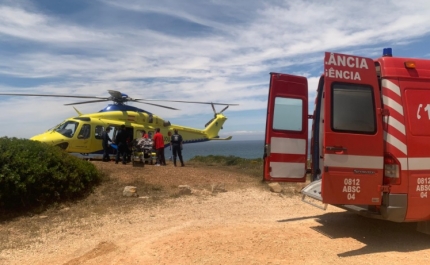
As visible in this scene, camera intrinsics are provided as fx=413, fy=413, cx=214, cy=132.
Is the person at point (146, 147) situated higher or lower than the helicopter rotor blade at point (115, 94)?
lower

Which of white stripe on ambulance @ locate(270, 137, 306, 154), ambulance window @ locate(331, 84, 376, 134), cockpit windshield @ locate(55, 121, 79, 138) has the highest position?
ambulance window @ locate(331, 84, 376, 134)

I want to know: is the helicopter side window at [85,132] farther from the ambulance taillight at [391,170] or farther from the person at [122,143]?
the ambulance taillight at [391,170]

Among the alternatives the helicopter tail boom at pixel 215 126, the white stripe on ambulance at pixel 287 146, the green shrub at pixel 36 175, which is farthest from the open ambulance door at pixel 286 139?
the helicopter tail boom at pixel 215 126

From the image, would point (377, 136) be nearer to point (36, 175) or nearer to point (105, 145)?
point (36, 175)

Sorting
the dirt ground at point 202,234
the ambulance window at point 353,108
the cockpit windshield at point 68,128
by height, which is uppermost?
the ambulance window at point 353,108

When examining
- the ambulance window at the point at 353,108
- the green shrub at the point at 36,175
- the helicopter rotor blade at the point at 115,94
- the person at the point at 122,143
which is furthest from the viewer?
the helicopter rotor blade at the point at 115,94

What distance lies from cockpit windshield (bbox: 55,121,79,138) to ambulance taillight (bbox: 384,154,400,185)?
46.1 feet

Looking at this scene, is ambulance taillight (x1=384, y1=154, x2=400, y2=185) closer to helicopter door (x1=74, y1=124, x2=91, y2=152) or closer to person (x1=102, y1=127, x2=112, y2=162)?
person (x1=102, y1=127, x2=112, y2=162)

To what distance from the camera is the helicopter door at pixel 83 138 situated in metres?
17.3

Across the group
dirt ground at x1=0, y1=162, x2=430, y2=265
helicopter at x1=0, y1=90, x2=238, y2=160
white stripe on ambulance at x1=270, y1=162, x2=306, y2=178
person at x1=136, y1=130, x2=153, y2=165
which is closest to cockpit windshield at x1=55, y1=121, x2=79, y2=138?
helicopter at x1=0, y1=90, x2=238, y2=160

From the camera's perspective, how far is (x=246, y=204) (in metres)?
9.72

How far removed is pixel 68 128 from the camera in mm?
17391

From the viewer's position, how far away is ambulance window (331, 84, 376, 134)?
19.6ft

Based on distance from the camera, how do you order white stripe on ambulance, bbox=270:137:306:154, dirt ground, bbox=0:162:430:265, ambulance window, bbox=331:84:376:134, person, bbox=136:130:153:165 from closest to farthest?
1. dirt ground, bbox=0:162:430:265
2. ambulance window, bbox=331:84:376:134
3. white stripe on ambulance, bbox=270:137:306:154
4. person, bbox=136:130:153:165
